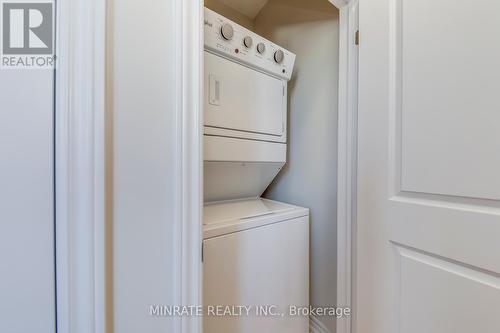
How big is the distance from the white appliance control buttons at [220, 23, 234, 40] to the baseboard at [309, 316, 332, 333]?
1.90 meters

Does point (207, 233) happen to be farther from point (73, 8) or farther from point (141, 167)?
point (73, 8)

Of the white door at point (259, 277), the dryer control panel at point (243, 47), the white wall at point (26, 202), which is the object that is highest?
the dryer control panel at point (243, 47)

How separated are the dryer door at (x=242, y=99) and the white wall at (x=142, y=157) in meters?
0.52

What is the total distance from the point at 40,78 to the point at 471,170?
1.20 metres

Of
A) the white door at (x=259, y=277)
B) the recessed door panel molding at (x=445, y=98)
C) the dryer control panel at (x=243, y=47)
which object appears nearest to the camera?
the recessed door panel molding at (x=445, y=98)

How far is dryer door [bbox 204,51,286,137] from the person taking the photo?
1.16 m

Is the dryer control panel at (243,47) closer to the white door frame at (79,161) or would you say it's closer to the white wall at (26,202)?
the white door frame at (79,161)

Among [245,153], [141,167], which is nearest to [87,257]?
[141,167]

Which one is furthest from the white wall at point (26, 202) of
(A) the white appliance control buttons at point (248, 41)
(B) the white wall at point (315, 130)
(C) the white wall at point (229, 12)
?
(C) the white wall at point (229, 12)

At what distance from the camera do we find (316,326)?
1.59m

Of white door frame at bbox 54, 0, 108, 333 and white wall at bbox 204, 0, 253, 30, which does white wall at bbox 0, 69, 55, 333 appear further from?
white wall at bbox 204, 0, 253, 30

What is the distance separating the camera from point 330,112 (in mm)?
1535

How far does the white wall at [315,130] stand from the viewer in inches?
59.7

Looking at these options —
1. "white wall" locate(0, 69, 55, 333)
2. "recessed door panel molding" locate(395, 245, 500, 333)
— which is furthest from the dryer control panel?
"recessed door panel molding" locate(395, 245, 500, 333)
